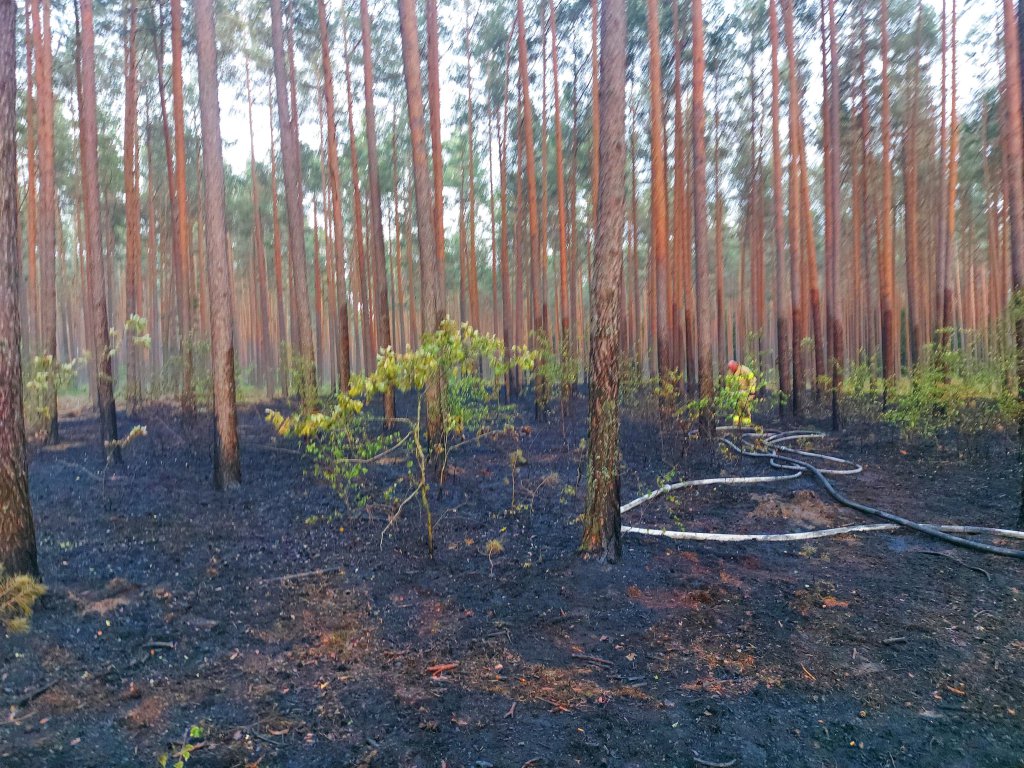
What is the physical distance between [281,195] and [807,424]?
21320mm

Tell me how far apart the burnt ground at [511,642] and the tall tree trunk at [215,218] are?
1.48 meters

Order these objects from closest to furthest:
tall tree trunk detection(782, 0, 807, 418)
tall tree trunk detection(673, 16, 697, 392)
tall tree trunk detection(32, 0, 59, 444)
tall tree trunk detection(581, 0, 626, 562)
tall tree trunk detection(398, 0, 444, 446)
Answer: tall tree trunk detection(581, 0, 626, 562) < tall tree trunk detection(398, 0, 444, 446) < tall tree trunk detection(32, 0, 59, 444) < tall tree trunk detection(782, 0, 807, 418) < tall tree trunk detection(673, 16, 697, 392)

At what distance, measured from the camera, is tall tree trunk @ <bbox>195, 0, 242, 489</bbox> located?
795 cm

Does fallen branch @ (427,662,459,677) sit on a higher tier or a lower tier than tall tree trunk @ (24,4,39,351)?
lower

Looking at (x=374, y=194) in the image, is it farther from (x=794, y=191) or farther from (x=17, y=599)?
(x=17, y=599)

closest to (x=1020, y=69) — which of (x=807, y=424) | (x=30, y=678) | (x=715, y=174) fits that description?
(x=807, y=424)

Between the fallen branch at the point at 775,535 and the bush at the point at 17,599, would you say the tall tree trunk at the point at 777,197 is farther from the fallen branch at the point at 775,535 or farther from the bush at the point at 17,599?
the bush at the point at 17,599

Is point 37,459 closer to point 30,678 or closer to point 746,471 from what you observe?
point 30,678

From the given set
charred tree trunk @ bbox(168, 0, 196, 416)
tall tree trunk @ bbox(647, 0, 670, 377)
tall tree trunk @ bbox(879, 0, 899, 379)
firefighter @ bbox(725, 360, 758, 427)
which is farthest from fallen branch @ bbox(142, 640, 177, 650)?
tall tree trunk @ bbox(879, 0, 899, 379)

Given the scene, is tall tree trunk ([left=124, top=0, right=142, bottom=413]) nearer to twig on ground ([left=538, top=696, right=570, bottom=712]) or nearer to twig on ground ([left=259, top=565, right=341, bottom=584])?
twig on ground ([left=259, top=565, right=341, bottom=584])

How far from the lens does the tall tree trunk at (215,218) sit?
7.95 meters

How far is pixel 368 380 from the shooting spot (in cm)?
524

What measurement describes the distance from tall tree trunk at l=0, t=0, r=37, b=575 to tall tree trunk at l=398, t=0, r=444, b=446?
4088 millimetres

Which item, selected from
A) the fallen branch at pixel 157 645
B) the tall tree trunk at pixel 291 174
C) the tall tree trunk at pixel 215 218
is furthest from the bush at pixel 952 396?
the fallen branch at pixel 157 645
